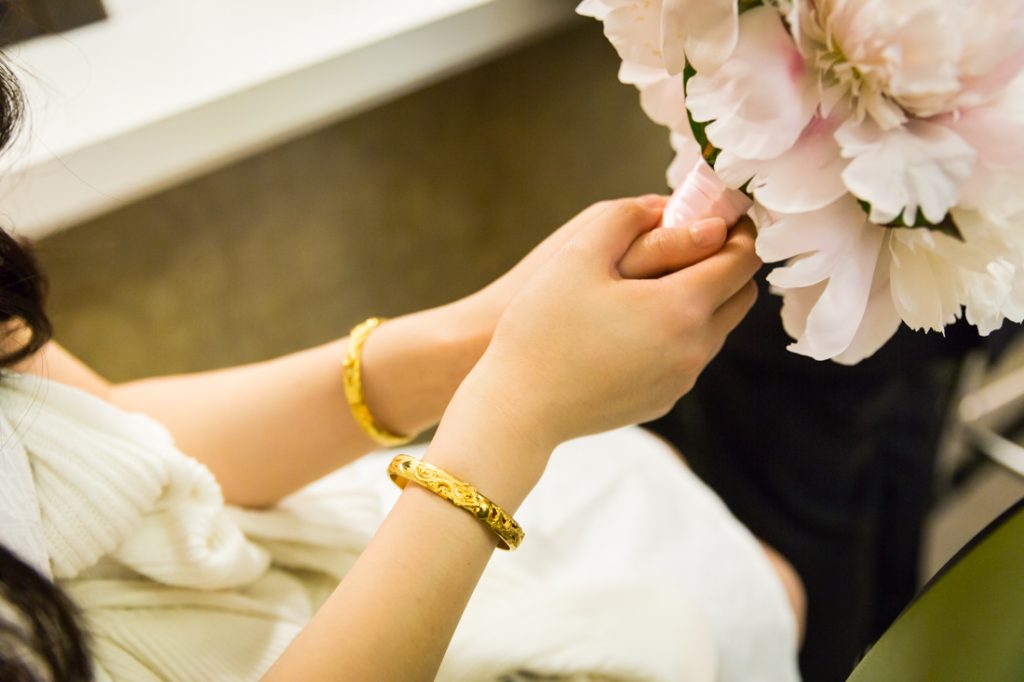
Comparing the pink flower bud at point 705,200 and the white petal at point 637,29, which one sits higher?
the white petal at point 637,29

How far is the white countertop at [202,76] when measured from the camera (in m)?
0.75

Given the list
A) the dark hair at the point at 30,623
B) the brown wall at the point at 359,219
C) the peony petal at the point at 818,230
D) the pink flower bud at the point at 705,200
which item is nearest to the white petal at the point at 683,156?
the pink flower bud at the point at 705,200

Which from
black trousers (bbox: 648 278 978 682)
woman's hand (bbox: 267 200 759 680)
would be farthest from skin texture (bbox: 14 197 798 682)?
black trousers (bbox: 648 278 978 682)

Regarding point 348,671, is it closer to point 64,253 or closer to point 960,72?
point 960,72

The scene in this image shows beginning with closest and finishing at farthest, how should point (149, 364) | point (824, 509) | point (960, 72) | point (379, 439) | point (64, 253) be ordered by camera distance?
point (960, 72)
point (379, 439)
point (824, 509)
point (64, 253)
point (149, 364)

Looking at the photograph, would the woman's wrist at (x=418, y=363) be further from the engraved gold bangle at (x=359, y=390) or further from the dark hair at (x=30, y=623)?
the dark hair at (x=30, y=623)

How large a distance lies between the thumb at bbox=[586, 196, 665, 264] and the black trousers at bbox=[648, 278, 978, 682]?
408 millimetres

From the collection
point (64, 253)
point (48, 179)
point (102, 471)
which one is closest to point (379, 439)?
point (102, 471)

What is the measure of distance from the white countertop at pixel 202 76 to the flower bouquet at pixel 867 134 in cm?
48

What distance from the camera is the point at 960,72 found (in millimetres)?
310

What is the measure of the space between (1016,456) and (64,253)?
966 millimetres

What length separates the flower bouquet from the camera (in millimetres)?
308

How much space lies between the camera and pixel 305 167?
112 cm

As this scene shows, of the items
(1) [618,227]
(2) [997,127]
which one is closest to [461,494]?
(1) [618,227]
